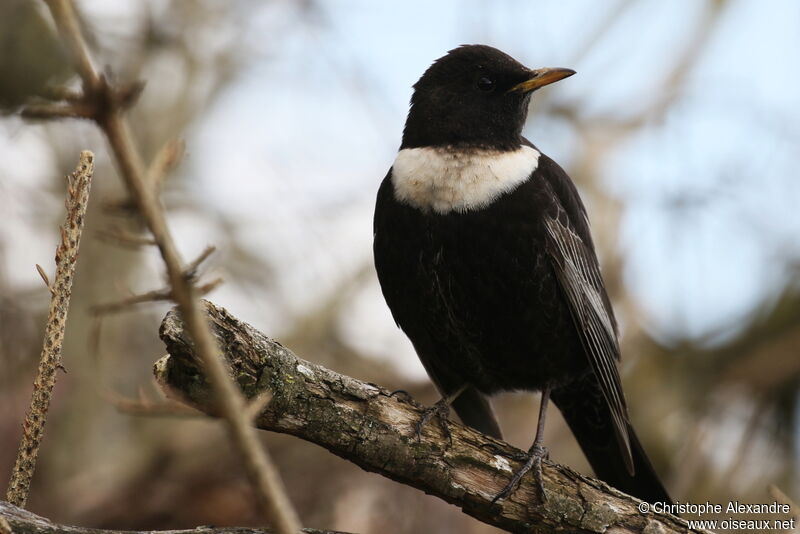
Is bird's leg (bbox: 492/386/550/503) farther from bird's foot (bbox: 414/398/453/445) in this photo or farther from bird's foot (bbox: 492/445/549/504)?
bird's foot (bbox: 414/398/453/445)

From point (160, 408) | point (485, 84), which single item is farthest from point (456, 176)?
point (160, 408)

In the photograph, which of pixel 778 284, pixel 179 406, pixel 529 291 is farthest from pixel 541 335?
pixel 778 284

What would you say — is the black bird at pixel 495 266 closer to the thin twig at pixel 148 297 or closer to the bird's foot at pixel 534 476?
the bird's foot at pixel 534 476

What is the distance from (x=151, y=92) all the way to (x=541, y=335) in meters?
4.53

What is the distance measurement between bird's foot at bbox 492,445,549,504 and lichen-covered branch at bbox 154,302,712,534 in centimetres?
2

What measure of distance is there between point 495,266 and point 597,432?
1.22m

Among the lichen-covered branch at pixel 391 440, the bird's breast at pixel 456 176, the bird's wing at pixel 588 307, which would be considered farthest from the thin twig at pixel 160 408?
the bird's wing at pixel 588 307

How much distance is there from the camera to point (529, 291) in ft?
12.0

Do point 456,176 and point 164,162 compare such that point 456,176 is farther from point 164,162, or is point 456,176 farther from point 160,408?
point 164,162

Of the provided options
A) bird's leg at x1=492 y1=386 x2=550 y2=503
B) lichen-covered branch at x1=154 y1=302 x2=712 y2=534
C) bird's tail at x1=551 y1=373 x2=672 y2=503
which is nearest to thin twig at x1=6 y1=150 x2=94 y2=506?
lichen-covered branch at x1=154 y1=302 x2=712 y2=534

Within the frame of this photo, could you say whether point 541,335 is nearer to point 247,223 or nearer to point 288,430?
point 288,430

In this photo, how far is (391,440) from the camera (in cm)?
309

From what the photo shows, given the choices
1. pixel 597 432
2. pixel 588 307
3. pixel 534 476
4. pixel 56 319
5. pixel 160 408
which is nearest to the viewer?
pixel 160 408

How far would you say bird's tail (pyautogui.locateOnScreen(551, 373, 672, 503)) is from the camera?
163 inches
